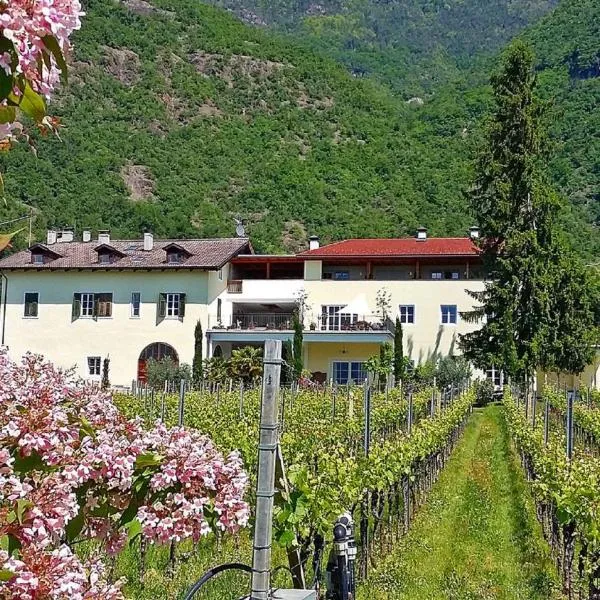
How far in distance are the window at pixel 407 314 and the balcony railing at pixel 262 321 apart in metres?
4.42

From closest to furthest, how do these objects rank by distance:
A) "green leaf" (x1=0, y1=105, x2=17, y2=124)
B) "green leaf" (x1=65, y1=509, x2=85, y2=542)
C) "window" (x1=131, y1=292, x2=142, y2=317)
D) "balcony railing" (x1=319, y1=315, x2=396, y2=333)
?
"green leaf" (x1=0, y1=105, x2=17, y2=124) < "green leaf" (x1=65, y1=509, x2=85, y2=542) < "balcony railing" (x1=319, y1=315, x2=396, y2=333) < "window" (x1=131, y1=292, x2=142, y2=317)

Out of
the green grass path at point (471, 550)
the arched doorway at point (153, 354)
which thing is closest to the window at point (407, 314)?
the arched doorway at point (153, 354)

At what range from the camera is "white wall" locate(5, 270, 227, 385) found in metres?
37.9

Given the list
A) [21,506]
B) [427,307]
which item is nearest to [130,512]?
[21,506]

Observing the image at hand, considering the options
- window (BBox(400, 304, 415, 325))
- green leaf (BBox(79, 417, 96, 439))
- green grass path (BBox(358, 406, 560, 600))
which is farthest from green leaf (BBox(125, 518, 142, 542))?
window (BBox(400, 304, 415, 325))

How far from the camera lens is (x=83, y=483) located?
2312mm

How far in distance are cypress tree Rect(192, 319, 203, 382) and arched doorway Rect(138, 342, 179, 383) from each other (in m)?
1.66

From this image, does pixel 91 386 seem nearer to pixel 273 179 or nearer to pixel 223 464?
pixel 223 464

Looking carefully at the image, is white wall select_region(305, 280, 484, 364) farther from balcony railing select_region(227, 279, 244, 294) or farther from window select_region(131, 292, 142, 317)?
window select_region(131, 292, 142, 317)

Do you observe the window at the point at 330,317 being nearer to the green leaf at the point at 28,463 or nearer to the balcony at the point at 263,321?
the balcony at the point at 263,321

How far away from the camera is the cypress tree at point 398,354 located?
3484 centimetres

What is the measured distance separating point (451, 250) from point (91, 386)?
3675cm

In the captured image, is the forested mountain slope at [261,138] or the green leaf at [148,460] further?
the forested mountain slope at [261,138]

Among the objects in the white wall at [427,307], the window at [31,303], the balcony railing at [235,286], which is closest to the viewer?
the white wall at [427,307]
